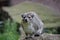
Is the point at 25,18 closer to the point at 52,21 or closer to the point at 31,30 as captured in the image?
the point at 31,30

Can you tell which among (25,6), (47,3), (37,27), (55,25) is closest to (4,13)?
(25,6)

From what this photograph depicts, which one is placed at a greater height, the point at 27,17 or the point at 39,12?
the point at 27,17

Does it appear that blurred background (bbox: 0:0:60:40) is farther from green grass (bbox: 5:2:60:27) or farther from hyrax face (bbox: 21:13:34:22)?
hyrax face (bbox: 21:13:34:22)

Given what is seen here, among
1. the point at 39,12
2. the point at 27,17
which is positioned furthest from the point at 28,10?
the point at 27,17

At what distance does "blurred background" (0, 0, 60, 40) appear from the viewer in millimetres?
8508

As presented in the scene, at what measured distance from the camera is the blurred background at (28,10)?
851 cm

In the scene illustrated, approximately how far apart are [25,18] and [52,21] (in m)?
3.68

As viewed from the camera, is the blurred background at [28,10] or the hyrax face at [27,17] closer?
the hyrax face at [27,17]

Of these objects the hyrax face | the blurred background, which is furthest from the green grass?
the hyrax face

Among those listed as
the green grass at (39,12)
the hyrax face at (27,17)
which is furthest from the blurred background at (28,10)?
the hyrax face at (27,17)

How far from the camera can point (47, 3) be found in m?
11.2

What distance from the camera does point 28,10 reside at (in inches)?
428

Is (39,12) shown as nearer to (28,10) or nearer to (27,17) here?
(28,10)

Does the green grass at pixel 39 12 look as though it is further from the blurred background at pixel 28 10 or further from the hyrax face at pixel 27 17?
the hyrax face at pixel 27 17
